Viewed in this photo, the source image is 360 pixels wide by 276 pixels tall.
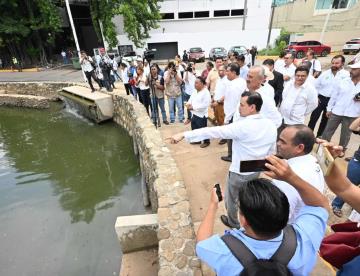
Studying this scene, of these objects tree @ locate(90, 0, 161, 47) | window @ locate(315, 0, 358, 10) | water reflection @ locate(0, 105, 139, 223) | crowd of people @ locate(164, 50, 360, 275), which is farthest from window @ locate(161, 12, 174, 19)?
crowd of people @ locate(164, 50, 360, 275)

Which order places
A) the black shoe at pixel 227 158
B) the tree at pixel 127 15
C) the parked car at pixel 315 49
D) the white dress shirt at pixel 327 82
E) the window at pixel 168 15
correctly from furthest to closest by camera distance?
the window at pixel 168 15 → the parked car at pixel 315 49 → the tree at pixel 127 15 → the black shoe at pixel 227 158 → the white dress shirt at pixel 327 82

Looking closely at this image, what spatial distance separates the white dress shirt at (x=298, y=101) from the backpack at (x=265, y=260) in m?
Answer: 3.05

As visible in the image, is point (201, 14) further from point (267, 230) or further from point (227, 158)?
point (267, 230)

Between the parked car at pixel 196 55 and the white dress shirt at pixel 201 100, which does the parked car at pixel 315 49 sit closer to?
the parked car at pixel 196 55

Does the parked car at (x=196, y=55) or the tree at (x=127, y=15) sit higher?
the tree at (x=127, y=15)

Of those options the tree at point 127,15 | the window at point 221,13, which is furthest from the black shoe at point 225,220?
the window at point 221,13

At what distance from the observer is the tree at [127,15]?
713 inches

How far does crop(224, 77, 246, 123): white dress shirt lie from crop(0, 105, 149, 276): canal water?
275 centimetres

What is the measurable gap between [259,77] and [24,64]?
23.5 meters

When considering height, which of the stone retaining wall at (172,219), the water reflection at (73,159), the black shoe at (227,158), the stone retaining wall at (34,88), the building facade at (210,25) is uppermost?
the building facade at (210,25)

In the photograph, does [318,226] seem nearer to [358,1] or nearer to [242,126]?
[242,126]

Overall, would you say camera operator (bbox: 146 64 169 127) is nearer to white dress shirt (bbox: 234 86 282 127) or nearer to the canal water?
the canal water

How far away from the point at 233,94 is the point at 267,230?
3.31m

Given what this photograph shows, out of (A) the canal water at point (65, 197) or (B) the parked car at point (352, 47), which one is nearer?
(A) the canal water at point (65, 197)
